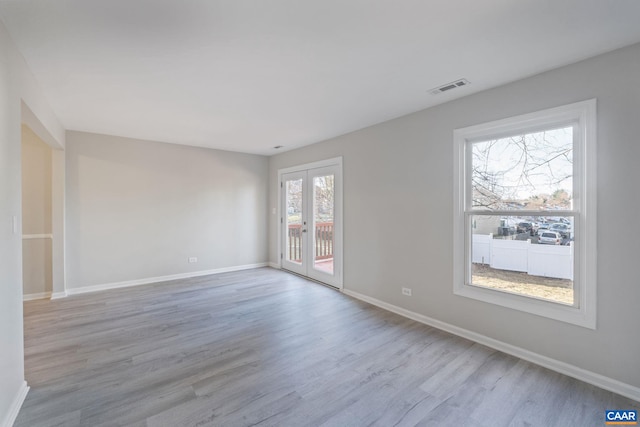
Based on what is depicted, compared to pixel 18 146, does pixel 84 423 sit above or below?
below

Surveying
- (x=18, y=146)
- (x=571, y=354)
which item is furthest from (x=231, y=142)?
(x=571, y=354)

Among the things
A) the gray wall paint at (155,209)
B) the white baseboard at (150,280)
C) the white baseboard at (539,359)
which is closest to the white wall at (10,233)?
the gray wall paint at (155,209)

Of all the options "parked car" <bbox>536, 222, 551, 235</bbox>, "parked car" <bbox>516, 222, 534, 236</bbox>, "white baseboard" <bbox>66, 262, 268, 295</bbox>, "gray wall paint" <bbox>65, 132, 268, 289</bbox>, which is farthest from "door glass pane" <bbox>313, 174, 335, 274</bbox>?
"parked car" <bbox>536, 222, 551, 235</bbox>

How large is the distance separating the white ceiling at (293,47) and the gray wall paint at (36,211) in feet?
4.70

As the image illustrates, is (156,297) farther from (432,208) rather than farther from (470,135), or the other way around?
(470,135)

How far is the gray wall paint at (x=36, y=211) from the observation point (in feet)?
13.4

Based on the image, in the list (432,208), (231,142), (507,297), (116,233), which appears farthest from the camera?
(231,142)

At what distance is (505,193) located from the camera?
273 centimetres

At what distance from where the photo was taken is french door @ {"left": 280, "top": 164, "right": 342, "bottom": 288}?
179 inches

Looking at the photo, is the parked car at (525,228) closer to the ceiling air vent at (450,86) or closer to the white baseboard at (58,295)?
the ceiling air vent at (450,86)

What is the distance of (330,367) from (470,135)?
104 inches

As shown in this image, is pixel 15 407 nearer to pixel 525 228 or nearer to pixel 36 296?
pixel 36 296

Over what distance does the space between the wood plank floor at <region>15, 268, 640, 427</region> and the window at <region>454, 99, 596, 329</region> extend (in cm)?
60

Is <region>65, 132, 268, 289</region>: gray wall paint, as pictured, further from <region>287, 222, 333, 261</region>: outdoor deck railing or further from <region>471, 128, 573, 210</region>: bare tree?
<region>471, 128, 573, 210</region>: bare tree
